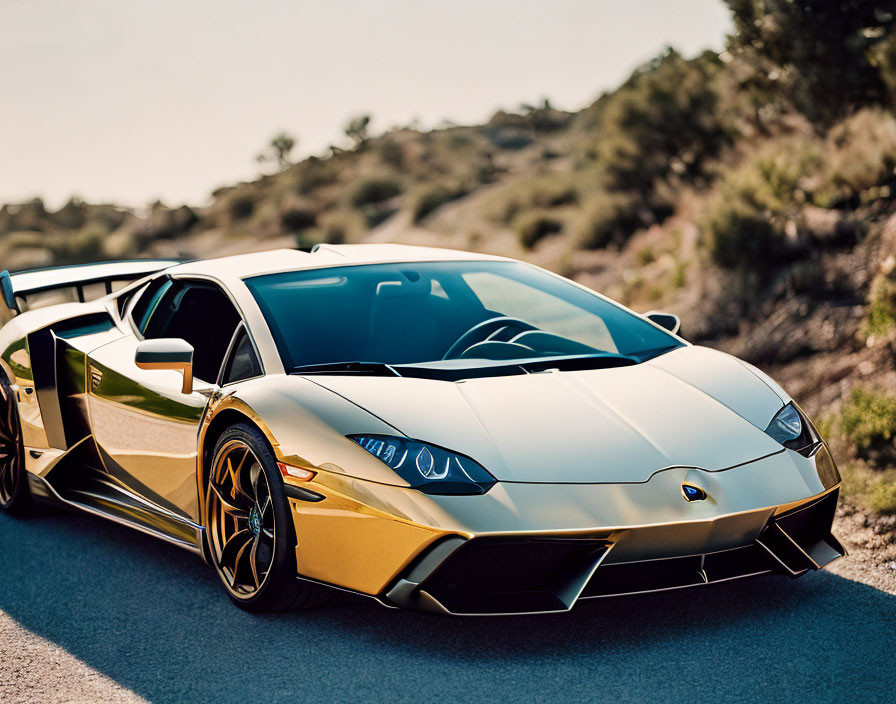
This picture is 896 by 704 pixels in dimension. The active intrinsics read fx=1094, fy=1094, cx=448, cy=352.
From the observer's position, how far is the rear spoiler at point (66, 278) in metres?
6.07

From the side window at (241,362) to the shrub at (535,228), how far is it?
1867cm

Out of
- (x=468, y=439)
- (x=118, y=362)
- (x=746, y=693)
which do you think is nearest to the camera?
(x=746, y=693)

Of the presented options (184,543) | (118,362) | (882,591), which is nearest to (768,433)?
(882,591)

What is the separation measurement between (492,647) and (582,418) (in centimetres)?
81

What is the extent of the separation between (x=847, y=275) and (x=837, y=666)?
20.2ft

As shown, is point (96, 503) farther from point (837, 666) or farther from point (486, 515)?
point (837, 666)

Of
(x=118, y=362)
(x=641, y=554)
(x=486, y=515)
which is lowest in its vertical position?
(x=641, y=554)

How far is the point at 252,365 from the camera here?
A: 424cm

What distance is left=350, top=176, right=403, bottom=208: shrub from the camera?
43.8m

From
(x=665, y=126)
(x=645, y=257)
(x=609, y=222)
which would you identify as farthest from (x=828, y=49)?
(x=609, y=222)

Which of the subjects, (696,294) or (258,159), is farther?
(258,159)

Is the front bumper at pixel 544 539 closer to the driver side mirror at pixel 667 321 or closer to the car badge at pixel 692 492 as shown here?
the car badge at pixel 692 492

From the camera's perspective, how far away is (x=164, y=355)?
165 inches

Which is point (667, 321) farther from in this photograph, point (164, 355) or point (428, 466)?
point (164, 355)
